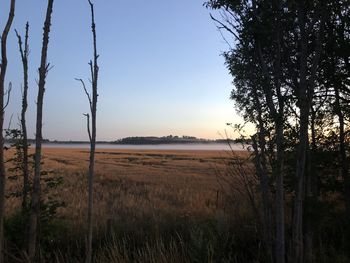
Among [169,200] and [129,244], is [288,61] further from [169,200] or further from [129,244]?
[169,200]

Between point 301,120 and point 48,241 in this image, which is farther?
point 48,241

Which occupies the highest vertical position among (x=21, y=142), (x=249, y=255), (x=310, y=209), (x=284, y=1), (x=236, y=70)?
(x=284, y=1)

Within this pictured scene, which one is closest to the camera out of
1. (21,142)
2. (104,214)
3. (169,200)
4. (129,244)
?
(21,142)

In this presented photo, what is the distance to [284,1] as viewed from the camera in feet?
25.4

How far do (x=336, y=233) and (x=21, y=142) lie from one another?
782 cm

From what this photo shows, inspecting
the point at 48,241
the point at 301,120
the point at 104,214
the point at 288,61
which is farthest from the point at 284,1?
the point at 104,214

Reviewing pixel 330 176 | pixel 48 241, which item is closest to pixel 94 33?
pixel 48 241

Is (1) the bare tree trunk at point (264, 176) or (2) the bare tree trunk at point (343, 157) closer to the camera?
(1) the bare tree trunk at point (264, 176)

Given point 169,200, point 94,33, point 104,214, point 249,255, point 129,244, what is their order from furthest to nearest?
point 169,200 → point 104,214 → point 129,244 → point 249,255 → point 94,33

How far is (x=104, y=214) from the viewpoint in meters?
14.0

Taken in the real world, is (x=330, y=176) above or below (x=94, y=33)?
below

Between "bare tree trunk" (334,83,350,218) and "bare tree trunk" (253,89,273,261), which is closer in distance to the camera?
"bare tree trunk" (253,89,273,261)

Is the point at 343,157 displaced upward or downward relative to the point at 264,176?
upward

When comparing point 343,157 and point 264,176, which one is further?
point 343,157
